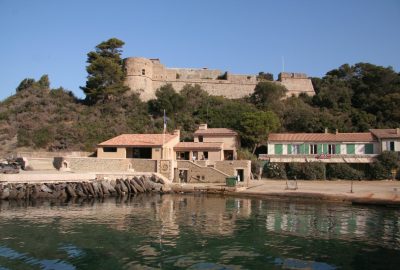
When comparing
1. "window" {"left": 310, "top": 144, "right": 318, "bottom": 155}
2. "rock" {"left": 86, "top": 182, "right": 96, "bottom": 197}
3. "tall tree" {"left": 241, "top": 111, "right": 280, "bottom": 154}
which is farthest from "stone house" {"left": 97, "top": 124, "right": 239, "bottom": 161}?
"rock" {"left": 86, "top": 182, "right": 96, "bottom": 197}

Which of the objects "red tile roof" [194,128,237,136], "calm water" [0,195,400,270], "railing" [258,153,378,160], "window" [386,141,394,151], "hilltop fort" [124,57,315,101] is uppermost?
"hilltop fort" [124,57,315,101]

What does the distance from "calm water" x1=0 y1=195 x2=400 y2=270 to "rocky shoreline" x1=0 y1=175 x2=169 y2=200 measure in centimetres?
247

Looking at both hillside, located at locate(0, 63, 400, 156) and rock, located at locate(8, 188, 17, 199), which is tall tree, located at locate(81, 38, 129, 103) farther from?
rock, located at locate(8, 188, 17, 199)

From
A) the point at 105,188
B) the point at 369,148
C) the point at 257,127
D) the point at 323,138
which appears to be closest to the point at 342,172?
the point at 369,148

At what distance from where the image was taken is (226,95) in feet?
229

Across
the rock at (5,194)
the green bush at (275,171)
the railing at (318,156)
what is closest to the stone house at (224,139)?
the railing at (318,156)

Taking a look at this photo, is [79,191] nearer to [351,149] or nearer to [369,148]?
[351,149]

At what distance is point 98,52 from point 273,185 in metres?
40.4

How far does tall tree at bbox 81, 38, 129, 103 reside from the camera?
6009cm

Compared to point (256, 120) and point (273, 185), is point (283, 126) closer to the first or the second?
point (256, 120)

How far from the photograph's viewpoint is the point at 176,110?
60.8 metres

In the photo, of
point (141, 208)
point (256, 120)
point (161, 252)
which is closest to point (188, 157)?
point (256, 120)

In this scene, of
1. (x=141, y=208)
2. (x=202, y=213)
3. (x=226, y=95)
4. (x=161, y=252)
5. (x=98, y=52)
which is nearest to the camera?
(x=161, y=252)

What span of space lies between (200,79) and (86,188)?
41674 mm
